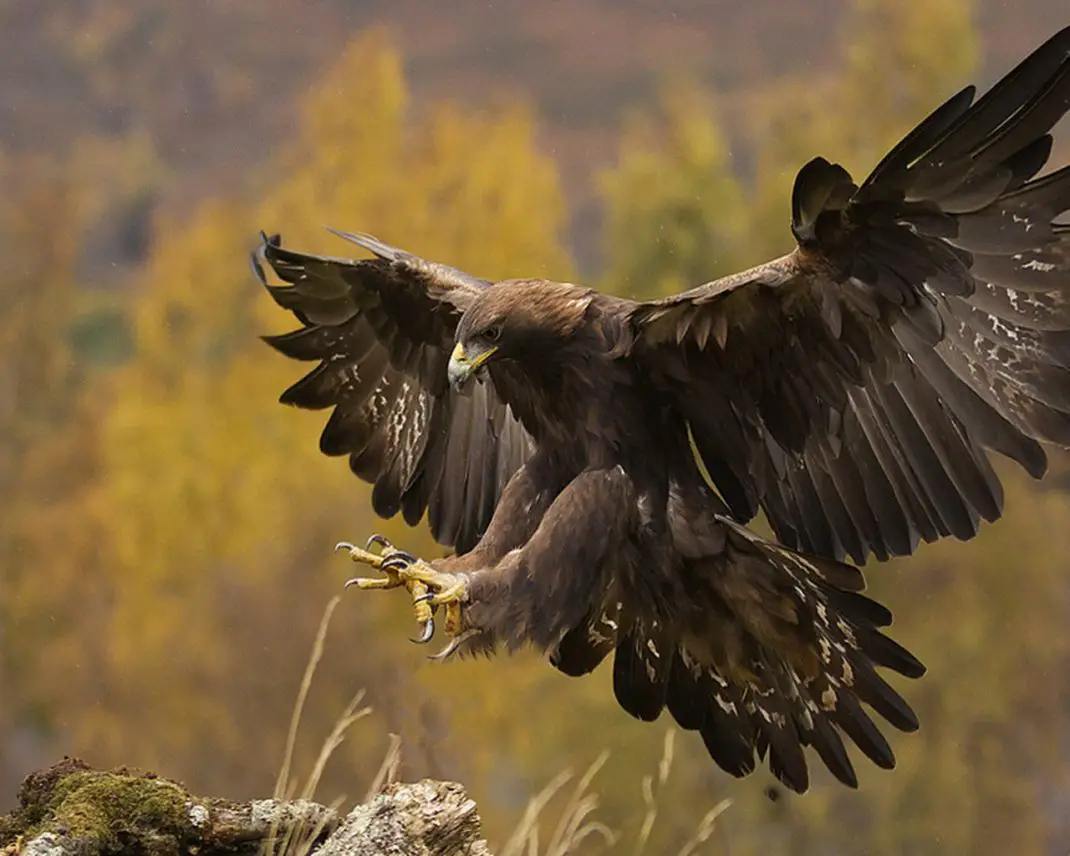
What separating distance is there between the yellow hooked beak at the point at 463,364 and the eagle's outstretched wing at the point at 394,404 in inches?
25.6

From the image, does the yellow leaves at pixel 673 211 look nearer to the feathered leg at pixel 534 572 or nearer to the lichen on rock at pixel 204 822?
Result: the feathered leg at pixel 534 572

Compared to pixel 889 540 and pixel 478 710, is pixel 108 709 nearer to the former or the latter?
pixel 478 710

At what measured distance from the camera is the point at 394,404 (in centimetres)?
382

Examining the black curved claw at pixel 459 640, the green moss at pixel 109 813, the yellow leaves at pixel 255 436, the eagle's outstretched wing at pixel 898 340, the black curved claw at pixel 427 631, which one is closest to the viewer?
the eagle's outstretched wing at pixel 898 340

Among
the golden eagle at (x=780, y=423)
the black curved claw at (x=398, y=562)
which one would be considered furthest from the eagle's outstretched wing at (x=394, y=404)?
the black curved claw at (x=398, y=562)

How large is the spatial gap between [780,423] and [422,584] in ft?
2.74

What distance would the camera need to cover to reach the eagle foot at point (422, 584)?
9.16ft

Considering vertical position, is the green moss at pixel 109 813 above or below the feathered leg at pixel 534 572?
below

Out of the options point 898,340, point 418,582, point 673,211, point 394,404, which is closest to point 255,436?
point 673,211

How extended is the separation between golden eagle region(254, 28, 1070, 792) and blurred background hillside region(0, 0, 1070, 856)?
17.3 ft

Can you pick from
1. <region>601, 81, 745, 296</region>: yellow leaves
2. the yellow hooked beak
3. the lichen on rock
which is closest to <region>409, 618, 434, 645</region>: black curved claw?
the lichen on rock

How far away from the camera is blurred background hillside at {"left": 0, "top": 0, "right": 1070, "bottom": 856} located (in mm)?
10320

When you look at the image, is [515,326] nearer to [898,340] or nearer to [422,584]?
[422,584]

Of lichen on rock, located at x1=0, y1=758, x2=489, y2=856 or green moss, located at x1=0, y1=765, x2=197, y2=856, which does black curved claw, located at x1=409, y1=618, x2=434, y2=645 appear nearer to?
lichen on rock, located at x1=0, y1=758, x2=489, y2=856
